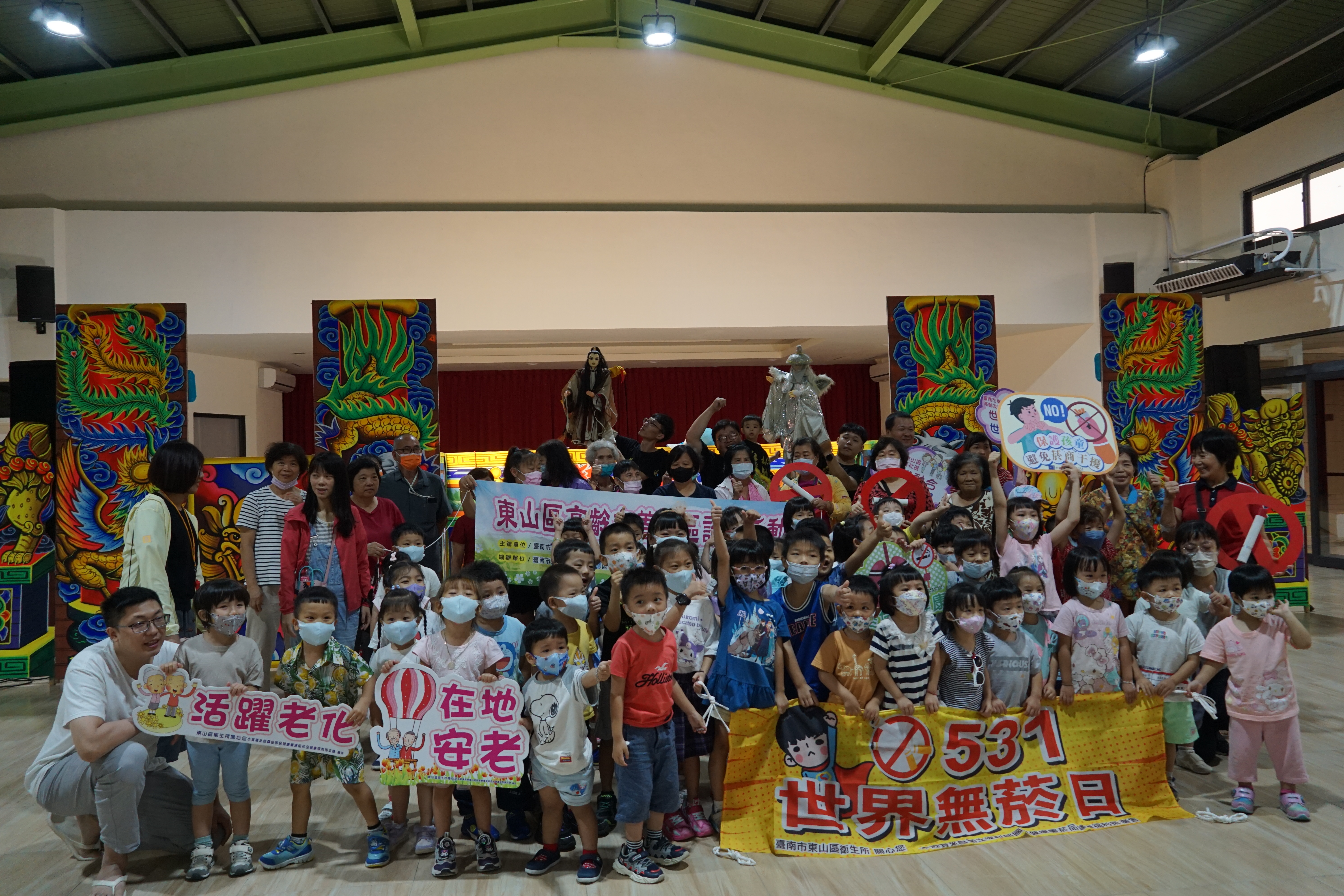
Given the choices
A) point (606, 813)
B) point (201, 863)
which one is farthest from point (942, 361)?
point (201, 863)

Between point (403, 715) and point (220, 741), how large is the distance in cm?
62

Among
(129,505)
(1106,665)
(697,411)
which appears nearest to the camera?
(1106,665)

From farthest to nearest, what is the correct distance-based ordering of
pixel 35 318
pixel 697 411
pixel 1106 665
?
pixel 697 411 < pixel 35 318 < pixel 1106 665

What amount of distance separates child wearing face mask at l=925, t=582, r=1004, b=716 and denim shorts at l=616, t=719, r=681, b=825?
95 centimetres

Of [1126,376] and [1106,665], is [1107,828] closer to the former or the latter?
[1106,665]

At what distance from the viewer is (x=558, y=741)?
3053mm

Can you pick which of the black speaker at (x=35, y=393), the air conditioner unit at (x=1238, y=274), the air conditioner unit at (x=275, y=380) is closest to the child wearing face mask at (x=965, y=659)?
the black speaker at (x=35, y=393)

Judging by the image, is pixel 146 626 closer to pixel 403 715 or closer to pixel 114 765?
pixel 114 765

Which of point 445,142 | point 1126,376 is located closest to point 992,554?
point 1126,376

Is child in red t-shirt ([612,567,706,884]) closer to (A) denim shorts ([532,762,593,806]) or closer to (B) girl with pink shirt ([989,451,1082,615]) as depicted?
(A) denim shorts ([532,762,593,806])

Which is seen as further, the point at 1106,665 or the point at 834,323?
the point at 834,323

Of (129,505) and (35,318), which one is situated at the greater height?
(35,318)

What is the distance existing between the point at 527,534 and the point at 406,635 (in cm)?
106

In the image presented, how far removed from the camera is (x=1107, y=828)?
3.32 meters
